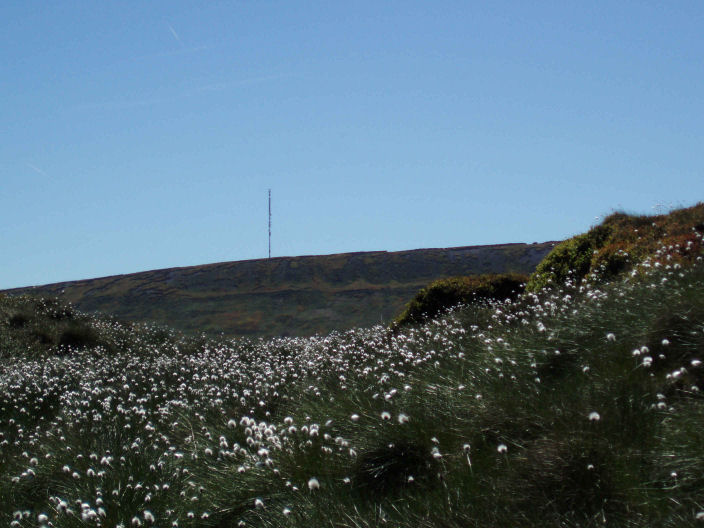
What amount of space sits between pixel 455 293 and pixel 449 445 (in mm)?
8994

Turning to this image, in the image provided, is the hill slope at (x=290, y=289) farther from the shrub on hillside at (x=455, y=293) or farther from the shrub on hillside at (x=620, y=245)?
the shrub on hillside at (x=620, y=245)

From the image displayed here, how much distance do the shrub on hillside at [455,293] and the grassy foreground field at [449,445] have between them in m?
4.80

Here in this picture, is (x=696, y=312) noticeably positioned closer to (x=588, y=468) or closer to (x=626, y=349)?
(x=626, y=349)

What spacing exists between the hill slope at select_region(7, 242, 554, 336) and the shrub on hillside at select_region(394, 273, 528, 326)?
4701mm

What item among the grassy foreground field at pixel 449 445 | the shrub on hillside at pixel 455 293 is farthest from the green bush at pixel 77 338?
the grassy foreground field at pixel 449 445

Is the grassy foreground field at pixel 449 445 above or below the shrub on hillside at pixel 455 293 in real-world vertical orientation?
below

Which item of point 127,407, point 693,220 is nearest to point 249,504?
point 127,407

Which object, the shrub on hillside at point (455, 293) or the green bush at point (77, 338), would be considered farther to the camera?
the green bush at point (77, 338)

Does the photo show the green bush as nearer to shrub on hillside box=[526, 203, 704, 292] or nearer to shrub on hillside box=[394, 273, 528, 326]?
shrub on hillside box=[394, 273, 528, 326]

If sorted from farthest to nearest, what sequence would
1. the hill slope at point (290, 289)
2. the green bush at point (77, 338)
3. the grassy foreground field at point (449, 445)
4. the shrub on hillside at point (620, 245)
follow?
1. the hill slope at point (290, 289)
2. the green bush at point (77, 338)
3. the shrub on hillside at point (620, 245)
4. the grassy foreground field at point (449, 445)

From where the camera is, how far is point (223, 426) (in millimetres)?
7043

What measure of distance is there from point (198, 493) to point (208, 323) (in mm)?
16217

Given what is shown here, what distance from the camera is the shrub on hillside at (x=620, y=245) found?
10139 millimetres

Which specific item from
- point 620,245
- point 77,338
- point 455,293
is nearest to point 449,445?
point 620,245
